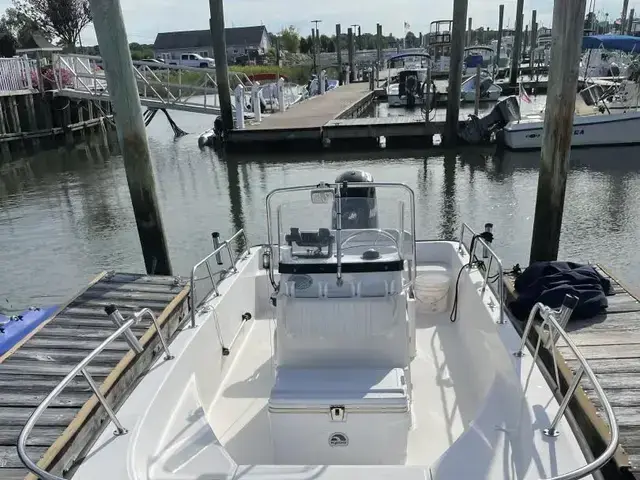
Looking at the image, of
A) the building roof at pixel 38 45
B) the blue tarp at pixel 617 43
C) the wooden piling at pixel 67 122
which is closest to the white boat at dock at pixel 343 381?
the blue tarp at pixel 617 43

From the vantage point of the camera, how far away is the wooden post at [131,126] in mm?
6371

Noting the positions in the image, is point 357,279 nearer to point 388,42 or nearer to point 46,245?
point 46,245

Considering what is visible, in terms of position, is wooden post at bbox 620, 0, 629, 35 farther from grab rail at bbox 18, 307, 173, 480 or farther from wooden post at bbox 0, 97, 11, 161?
grab rail at bbox 18, 307, 173, 480

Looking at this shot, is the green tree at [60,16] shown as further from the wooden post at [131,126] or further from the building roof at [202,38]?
the wooden post at [131,126]

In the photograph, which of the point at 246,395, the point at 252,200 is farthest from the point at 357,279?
the point at 252,200

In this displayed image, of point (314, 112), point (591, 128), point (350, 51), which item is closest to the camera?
point (591, 128)

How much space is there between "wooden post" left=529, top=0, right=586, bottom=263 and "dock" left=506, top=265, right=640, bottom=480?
133 cm

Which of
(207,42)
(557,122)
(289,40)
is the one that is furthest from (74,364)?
(207,42)

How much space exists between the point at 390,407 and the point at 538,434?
0.83 metres

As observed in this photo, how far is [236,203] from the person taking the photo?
43.8 ft

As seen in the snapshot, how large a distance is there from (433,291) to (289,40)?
63.7 m

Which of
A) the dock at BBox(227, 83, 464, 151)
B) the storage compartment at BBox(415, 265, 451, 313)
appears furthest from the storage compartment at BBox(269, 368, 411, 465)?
the dock at BBox(227, 83, 464, 151)

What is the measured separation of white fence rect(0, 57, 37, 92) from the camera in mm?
20288

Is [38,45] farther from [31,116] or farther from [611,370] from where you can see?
[611,370]
